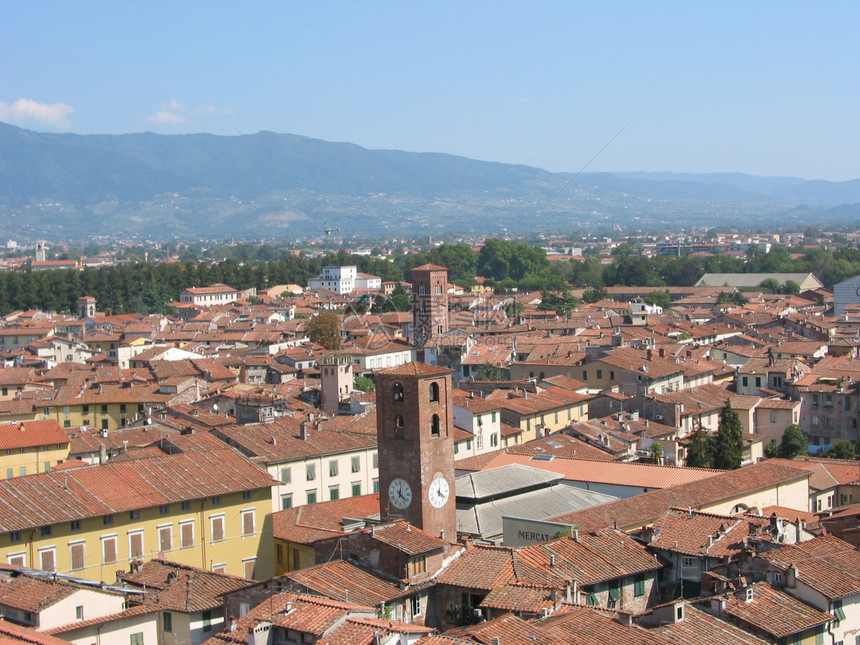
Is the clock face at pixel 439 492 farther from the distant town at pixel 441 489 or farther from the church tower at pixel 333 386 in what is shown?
the church tower at pixel 333 386

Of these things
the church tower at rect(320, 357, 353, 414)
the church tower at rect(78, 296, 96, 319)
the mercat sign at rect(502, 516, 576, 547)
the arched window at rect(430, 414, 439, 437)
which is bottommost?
the church tower at rect(78, 296, 96, 319)

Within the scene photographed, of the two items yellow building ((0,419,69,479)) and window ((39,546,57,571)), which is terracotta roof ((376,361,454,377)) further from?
yellow building ((0,419,69,479))

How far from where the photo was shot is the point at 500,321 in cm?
6938

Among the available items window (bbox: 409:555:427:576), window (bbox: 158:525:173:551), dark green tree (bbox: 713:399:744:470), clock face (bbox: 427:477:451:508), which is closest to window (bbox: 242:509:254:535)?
window (bbox: 158:525:173:551)

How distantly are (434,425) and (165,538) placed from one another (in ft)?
17.3

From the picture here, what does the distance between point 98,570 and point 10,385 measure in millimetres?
27905

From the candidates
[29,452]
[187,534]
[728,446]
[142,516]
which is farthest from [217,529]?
[728,446]

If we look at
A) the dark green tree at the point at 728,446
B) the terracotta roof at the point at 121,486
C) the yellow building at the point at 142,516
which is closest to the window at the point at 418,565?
the yellow building at the point at 142,516

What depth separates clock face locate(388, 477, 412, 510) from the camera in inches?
782

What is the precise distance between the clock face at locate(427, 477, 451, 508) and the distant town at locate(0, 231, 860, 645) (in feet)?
0.24

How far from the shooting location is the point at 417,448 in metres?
19.9

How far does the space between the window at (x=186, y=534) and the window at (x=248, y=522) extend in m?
1.06

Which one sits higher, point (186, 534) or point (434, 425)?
point (434, 425)

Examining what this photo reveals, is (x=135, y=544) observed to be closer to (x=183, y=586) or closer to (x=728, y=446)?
(x=183, y=586)
